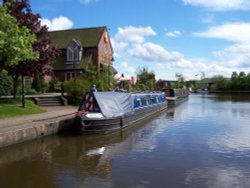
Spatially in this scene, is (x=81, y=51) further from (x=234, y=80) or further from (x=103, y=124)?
(x=234, y=80)

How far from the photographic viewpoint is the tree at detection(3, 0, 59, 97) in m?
24.1

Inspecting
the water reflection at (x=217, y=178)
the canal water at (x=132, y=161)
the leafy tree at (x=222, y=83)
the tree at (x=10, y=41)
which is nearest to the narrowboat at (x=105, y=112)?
the canal water at (x=132, y=161)

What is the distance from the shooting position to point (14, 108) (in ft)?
72.1

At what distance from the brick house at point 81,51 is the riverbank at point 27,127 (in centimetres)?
2924

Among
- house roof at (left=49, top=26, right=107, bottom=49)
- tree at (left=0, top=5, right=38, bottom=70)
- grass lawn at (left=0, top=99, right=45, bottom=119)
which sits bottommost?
grass lawn at (left=0, top=99, right=45, bottom=119)

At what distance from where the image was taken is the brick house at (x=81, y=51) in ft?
165

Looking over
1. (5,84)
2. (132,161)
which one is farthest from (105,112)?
(5,84)

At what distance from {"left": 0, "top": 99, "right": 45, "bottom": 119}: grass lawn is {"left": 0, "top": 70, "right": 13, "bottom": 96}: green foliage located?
653 cm

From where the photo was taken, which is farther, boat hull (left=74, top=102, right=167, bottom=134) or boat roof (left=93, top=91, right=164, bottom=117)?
boat roof (left=93, top=91, right=164, bottom=117)

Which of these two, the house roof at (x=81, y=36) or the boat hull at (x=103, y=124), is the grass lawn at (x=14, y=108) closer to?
the boat hull at (x=103, y=124)

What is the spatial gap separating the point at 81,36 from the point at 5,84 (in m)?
23.5

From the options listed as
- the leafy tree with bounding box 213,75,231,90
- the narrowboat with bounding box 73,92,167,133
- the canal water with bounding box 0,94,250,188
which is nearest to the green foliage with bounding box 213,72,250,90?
the leafy tree with bounding box 213,75,231,90

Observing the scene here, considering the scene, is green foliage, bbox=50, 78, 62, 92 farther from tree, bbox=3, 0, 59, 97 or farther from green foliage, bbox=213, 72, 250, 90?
green foliage, bbox=213, 72, 250, 90

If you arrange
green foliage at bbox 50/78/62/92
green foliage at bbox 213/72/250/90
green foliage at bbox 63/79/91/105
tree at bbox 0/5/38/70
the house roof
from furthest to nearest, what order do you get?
green foliage at bbox 213/72/250/90
the house roof
green foliage at bbox 50/78/62/92
green foliage at bbox 63/79/91/105
tree at bbox 0/5/38/70
